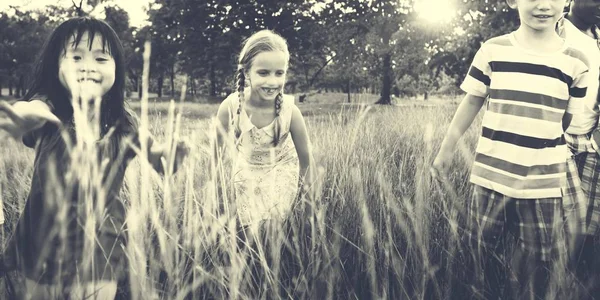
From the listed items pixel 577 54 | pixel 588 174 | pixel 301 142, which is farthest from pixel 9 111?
pixel 588 174

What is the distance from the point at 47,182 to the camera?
1.30m

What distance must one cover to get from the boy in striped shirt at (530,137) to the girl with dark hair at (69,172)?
105cm

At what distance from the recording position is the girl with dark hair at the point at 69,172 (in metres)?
1.27

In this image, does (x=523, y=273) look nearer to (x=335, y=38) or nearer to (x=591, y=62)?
(x=591, y=62)

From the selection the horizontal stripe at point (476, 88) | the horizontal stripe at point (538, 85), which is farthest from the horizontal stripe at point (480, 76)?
the horizontal stripe at point (538, 85)

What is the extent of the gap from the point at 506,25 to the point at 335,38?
7667 mm

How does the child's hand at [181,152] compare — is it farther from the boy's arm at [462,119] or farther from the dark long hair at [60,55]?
the boy's arm at [462,119]

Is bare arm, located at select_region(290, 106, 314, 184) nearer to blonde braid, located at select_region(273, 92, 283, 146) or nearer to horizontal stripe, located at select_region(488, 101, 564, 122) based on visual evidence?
blonde braid, located at select_region(273, 92, 283, 146)

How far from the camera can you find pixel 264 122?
1997 millimetres

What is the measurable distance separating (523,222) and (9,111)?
1550 mm

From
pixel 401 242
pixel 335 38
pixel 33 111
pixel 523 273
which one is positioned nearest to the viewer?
pixel 33 111

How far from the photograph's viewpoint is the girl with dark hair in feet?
4.16

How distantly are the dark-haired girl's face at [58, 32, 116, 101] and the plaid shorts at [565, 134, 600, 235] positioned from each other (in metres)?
1.69

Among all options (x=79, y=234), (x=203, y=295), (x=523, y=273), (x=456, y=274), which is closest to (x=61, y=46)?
(x=79, y=234)
